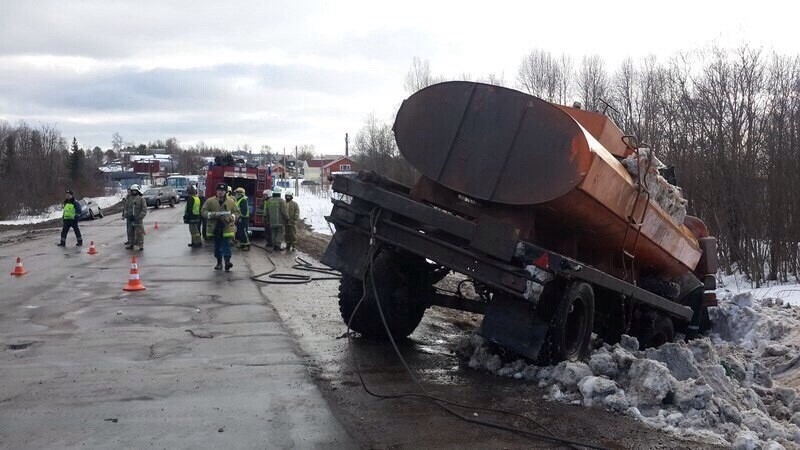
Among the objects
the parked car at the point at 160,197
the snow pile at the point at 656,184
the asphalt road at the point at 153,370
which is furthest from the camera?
the parked car at the point at 160,197

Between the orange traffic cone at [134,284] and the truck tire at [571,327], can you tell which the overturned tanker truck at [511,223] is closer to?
the truck tire at [571,327]

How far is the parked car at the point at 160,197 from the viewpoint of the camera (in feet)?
161

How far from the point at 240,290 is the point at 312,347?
179 inches

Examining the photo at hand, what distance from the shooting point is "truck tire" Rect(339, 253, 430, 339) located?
8.09 meters

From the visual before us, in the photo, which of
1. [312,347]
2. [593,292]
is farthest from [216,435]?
[593,292]

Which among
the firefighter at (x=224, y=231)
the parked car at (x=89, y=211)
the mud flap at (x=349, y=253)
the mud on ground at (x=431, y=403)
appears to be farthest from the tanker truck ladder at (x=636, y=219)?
the parked car at (x=89, y=211)

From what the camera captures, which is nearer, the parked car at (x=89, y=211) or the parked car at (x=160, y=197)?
the parked car at (x=89, y=211)

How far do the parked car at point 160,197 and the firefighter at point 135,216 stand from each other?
30.4 meters

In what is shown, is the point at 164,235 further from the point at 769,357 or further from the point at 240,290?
the point at 769,357

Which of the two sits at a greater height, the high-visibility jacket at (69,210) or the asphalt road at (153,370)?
the high-visibility jacket at (69,210)

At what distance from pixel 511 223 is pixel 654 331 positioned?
3.16 m

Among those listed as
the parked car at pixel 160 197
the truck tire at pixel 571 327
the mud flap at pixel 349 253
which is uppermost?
the mud flap at pixel 349 253

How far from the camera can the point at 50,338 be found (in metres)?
8.29

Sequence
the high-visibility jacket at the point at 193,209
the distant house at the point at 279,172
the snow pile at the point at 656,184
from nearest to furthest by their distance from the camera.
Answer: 1. the snow pile at the point at 656,184
2. the high-visibility jacket at the point at 193,209
3. the distant house at the point at 279,172
